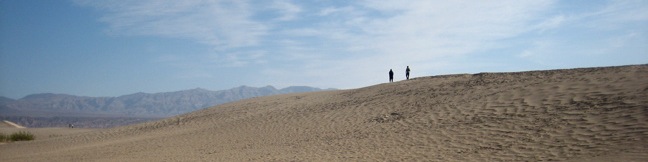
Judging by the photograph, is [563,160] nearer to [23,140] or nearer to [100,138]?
[100,138]

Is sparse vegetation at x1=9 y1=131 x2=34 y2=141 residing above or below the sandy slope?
below

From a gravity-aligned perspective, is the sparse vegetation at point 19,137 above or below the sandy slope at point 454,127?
below

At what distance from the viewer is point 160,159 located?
42.5ft

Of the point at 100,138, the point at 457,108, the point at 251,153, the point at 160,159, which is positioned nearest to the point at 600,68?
the point at 457,108

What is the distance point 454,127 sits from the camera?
12.5 metres

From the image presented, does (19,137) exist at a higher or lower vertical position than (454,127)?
lower

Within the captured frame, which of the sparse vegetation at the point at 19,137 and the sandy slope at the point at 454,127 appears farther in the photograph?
the sparse vegetation at the point at 19,137

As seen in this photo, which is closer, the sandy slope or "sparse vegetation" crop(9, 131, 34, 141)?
the sandy slope

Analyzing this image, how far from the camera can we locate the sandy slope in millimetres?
9367

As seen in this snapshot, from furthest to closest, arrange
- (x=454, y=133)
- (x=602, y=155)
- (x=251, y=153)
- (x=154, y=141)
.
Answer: (x=154, y=141), (x=251, y=153), (x=454, y=133), (x=602, y=155)

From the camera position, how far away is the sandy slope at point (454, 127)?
9367 mm

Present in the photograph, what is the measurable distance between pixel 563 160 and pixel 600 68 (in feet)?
31.9

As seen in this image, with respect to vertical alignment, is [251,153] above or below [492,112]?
below

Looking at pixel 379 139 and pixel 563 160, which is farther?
pixel 379 139
